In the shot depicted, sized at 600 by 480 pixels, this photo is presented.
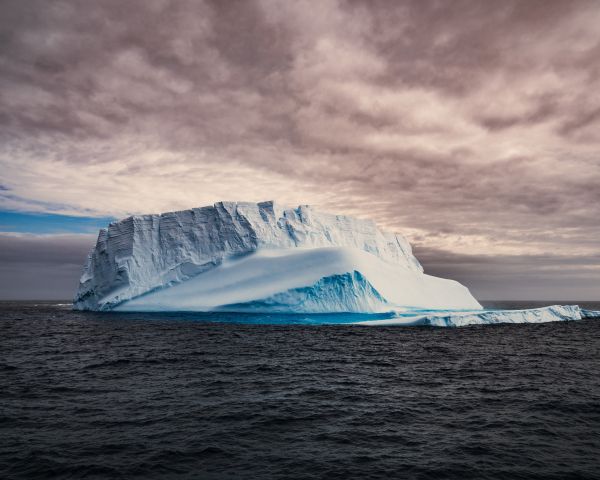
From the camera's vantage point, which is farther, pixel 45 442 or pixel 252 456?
pixel 45 442

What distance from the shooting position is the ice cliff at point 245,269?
3634 cm

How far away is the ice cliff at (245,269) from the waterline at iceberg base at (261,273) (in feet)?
0.35

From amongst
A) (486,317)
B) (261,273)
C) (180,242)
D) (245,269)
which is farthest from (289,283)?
(486,317)

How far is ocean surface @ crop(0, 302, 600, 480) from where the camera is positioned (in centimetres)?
634

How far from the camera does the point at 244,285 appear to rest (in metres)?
38.7

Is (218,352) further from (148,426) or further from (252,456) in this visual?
(252,456)

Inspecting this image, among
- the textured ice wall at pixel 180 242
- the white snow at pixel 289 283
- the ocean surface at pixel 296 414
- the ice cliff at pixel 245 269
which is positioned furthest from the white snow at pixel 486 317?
the textured ice wall at pixel 180 242

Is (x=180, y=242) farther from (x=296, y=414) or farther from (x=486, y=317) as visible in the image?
(x=296, y=414)

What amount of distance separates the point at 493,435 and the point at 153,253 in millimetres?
41556

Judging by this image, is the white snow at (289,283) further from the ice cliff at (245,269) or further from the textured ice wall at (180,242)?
the textured ice wall at (180,242)

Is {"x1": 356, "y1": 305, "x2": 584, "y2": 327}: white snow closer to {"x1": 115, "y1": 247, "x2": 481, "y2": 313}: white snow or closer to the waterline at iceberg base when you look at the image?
the waterline at iceberg base

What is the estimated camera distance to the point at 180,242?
145ft

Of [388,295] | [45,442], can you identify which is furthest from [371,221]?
[45,442]

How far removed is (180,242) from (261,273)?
423 inches
